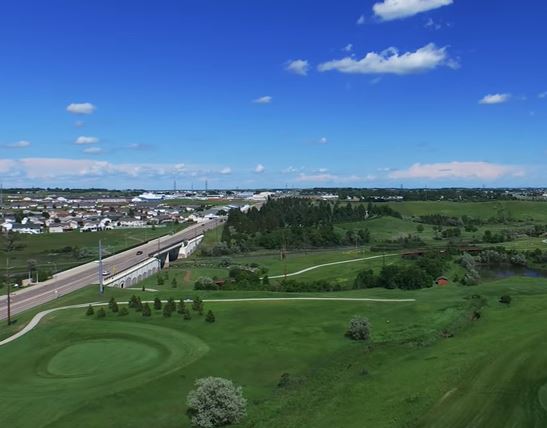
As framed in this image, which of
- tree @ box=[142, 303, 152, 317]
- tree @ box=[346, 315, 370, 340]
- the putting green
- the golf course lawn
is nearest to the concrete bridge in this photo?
tree @ box=[142, 303, 152, 317]

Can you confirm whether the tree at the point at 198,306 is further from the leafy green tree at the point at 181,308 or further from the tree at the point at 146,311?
the tree at the point at 146,311

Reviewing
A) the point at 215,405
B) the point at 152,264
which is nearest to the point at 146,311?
the point at 215,405

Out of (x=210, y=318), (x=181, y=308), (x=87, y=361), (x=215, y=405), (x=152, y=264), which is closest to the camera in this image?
(x=215, y=405)

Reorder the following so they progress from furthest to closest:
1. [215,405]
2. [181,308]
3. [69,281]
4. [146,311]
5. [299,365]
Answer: [69,281] < [181,308] < [146,311] < [299,365] < [215,405]

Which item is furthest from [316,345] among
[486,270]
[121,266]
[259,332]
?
[486,270]

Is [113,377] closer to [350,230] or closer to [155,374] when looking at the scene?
[155,374]

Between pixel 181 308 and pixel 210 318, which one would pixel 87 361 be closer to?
pixel 210 318
